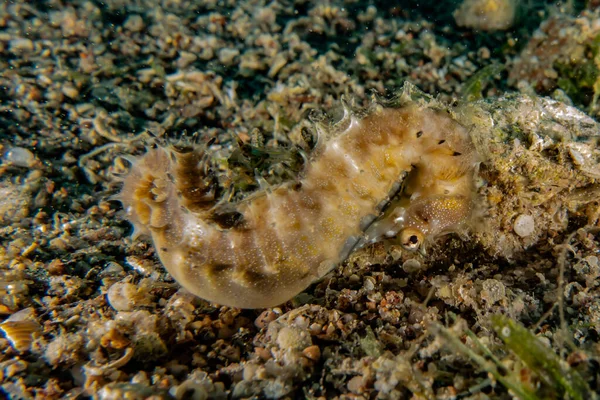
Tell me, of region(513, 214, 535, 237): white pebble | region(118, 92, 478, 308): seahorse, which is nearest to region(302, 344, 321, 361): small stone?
region(118, 92, 478, 308): seahorse

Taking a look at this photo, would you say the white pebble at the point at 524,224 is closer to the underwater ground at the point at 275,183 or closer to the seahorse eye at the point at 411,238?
the underwater ground at the point at 275,183

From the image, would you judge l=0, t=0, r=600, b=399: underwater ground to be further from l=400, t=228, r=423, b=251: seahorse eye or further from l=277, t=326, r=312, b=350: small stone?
l=400, t=228, r=423, b=251: seahorse eye

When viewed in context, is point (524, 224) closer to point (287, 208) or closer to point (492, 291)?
point (492, 291)

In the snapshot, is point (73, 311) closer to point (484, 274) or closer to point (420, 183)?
point (420, 183)

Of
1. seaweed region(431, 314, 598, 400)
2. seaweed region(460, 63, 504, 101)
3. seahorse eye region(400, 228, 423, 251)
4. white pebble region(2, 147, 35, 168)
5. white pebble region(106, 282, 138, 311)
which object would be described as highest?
seaweed region(460, 63, 504, 101)

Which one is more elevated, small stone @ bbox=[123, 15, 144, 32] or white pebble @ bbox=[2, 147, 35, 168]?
small stone @ bbox=[123, 15, 144, 32]

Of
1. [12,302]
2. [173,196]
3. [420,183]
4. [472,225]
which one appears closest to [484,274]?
[472,225]
